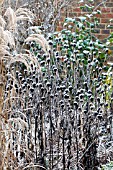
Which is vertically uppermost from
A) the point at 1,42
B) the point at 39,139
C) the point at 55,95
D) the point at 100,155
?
the point at 1,42

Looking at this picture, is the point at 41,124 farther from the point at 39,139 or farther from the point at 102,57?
the point at 102,57

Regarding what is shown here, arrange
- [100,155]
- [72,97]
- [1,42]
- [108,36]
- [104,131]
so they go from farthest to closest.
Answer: [108,36], [72,97], [104,131], [100,155], [1,42]

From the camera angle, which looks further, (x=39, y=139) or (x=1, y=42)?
(x=39, y=139)

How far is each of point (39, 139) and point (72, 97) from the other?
0.98m

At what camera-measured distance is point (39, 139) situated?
3316mm

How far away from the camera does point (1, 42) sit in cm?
239

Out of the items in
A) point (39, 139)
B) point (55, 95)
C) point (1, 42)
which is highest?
point (1, 42)

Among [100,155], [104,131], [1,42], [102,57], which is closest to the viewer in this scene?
[1,42]

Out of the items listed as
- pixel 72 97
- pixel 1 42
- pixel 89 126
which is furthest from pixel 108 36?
pixel 1 42

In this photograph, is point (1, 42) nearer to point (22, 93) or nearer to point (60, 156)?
point (60, 156)

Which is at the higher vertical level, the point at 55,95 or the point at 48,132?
the point at 55,95

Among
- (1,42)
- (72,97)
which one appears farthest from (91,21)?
(1,42)

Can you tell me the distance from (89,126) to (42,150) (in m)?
0.44

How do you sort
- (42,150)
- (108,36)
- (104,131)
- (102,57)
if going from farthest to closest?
(108,36), (102,57), (104,131), (42,150)
